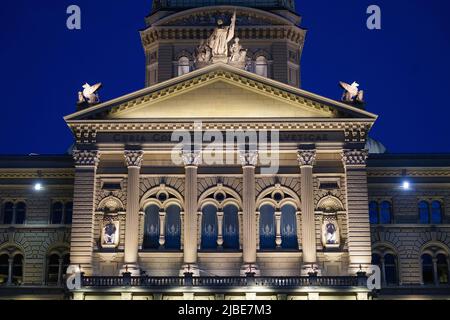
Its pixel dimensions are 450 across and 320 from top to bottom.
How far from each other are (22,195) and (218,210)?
50.8 feet


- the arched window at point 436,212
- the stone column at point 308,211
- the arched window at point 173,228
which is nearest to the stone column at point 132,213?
the arched window at point 173,228

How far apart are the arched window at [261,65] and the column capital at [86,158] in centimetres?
1928

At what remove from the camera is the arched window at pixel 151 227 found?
49.6 metres

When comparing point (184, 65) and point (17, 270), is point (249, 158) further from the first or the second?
point (17, 270)

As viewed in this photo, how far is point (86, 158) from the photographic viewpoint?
49.7 metres

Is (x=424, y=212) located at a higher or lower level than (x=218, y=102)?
lower

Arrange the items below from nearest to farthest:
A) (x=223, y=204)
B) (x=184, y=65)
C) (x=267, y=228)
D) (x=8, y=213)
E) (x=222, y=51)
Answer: (x=267, y=228), (x=223, y=204), (x=222, y=51), (x=8, y=213), (x=184, y=65)

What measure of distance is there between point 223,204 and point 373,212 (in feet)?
38.5

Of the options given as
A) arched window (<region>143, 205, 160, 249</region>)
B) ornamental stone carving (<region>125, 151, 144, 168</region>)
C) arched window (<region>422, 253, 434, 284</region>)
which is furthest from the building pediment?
arched window (<region>422, 253, 434, 284</region>)

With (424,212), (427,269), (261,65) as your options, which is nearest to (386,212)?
(424,212)

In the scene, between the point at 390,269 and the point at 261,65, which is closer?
the point at 390,269

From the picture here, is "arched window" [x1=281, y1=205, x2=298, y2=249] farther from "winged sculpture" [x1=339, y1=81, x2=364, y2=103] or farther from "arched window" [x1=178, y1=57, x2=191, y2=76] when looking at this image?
"arched window" [x1=178, y1=57, x2=191, y2=76]

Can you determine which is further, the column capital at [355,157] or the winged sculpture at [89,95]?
the winged sculpture at [89,95]

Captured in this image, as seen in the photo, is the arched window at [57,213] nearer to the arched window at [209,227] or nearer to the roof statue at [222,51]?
the arched window at [209,227]
